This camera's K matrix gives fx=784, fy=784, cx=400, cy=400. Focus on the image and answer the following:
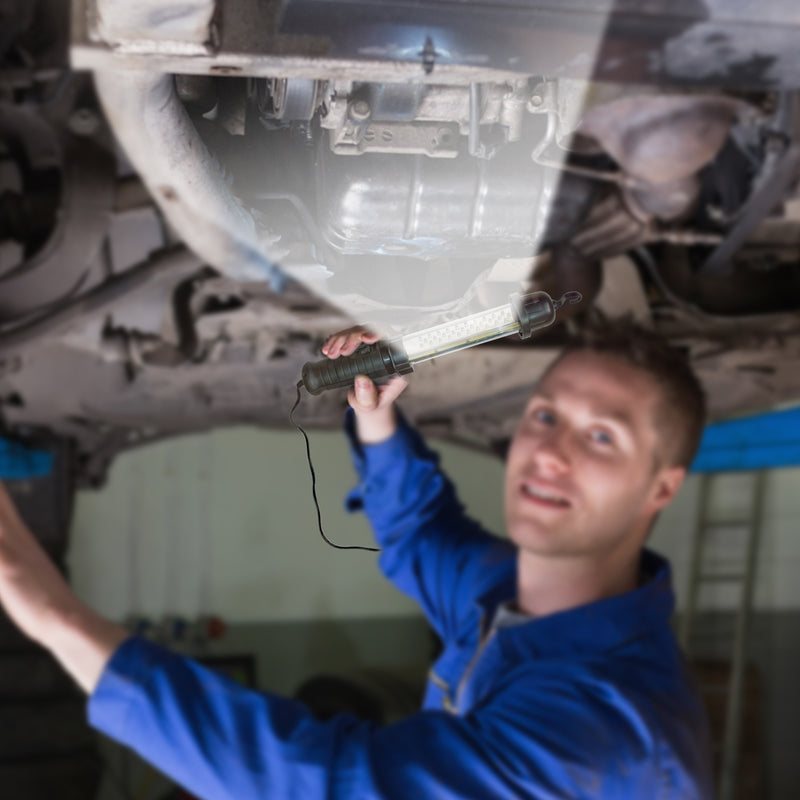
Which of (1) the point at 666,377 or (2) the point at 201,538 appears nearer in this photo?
(1) the point at 666,377

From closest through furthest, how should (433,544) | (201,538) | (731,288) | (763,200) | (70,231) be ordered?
(763,200)
(70,231)
(433,544)
(731,288)
(201,538)

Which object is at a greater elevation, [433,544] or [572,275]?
[572,275]

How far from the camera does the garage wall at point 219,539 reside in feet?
9.34

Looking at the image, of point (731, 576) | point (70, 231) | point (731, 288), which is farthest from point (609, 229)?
point (731, 576)

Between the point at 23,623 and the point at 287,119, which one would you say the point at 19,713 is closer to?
the point at 23,623

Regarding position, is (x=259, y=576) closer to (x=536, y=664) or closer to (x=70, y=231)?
(x=70, y=231)

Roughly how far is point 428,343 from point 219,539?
2798mm

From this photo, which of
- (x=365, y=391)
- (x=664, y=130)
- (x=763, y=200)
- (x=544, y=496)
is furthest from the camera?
(x=763, y=200)

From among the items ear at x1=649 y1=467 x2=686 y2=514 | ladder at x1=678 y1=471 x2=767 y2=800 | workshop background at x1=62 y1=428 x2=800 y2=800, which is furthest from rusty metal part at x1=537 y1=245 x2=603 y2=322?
ladder at x1=678 y1=471 x2=767 y2=800

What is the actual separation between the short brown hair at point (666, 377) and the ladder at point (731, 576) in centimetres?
208

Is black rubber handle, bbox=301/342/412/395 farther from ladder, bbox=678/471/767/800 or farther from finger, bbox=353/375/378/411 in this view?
ladder, bbox=678/471/767/800

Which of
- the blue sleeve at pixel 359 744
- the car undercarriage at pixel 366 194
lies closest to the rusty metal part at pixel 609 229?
the car undercarriage at pixel 366 194

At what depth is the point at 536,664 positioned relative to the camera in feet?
2.99

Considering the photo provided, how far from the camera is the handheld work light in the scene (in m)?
0.28
